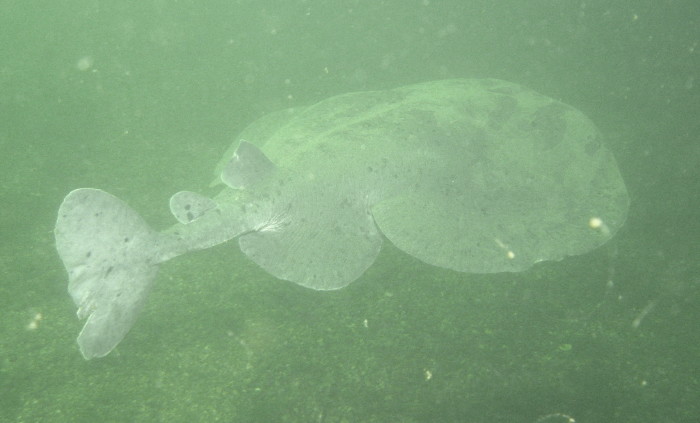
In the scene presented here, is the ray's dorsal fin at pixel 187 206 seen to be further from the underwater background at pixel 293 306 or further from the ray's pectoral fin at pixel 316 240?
the underwater background at pixel 293 306

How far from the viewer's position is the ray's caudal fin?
3.05m

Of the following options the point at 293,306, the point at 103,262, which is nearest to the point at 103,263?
the point at 103,262

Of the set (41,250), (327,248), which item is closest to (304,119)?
(327,248)

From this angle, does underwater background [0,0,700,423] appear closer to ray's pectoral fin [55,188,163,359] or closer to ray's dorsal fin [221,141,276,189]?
ray's pectoral fin [55,188,163,359]

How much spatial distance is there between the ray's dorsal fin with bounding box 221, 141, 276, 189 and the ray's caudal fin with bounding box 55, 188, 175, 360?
104cm

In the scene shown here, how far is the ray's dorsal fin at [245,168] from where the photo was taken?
13.6 ft

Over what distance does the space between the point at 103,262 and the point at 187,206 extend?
90 centimetres

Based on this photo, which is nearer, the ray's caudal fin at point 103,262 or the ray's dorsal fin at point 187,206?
the ray's caudal fin at point 103,262

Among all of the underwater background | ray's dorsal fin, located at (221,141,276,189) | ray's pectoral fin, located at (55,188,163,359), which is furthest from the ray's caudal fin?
ray's dorsal fin, located at (221,141,276,189)

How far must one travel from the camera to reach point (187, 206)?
384 cm

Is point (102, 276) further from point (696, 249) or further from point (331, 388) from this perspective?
point (696, 249)

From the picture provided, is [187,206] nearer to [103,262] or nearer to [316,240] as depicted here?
[103,262]

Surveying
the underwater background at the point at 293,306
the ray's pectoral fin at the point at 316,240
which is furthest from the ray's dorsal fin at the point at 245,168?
the underwater background at the point at 293,306

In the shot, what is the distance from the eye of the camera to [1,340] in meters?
3.75
